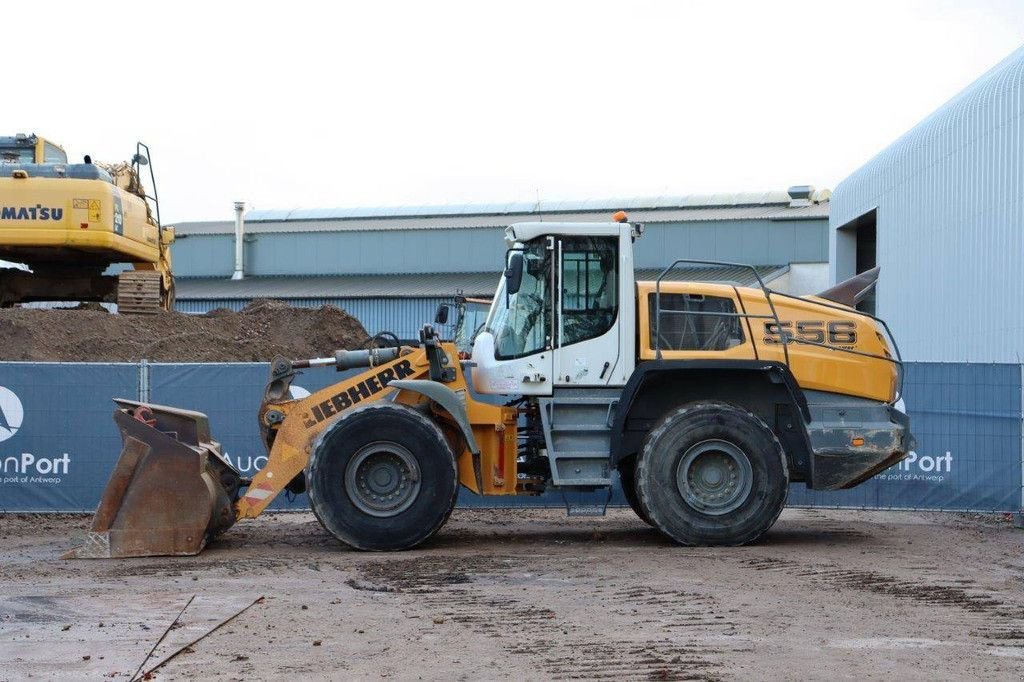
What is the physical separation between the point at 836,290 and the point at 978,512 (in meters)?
3.73

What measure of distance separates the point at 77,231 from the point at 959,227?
46.3 ft

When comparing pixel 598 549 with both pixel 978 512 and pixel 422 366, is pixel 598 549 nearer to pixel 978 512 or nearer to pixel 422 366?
pixel 422 366

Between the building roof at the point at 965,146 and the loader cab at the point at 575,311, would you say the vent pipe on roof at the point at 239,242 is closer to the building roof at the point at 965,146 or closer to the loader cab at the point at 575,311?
the building roof at the point at 965,146

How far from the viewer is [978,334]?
20.2 m

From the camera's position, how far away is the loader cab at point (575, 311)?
38.3 ft

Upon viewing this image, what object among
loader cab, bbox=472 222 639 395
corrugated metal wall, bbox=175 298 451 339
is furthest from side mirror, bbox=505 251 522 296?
A: corrugated metal wall, bbox=175 298 451 339

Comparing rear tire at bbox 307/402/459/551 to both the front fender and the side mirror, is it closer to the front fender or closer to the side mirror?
the front fender

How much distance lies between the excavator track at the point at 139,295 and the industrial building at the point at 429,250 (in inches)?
821

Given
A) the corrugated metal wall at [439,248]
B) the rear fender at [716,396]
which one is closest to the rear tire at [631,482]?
the rear fender at [716,396]

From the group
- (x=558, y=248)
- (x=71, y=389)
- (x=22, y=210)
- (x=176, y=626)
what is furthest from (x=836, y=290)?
(x=22, y=210)

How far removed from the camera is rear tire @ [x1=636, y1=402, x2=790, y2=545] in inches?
454

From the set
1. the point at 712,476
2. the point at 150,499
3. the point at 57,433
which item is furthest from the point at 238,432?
the point at 712,476

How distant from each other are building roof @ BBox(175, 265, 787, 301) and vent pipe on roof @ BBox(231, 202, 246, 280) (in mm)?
395

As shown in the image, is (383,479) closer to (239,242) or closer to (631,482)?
(631,482)
